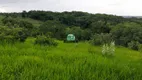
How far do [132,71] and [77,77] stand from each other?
1442 millimetres

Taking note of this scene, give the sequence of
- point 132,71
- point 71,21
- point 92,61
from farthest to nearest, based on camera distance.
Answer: point 71,21 → point 92,61 → point 132,71

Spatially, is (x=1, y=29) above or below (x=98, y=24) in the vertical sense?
above

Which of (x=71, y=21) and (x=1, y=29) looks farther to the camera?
(x=71, y=21)

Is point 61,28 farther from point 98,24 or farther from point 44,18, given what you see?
point 44,18

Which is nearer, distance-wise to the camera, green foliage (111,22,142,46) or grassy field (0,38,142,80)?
grassy field (0,38,142,80)

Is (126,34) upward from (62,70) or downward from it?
downward

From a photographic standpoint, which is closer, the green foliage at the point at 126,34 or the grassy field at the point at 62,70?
the grassy field at the point at 62,70

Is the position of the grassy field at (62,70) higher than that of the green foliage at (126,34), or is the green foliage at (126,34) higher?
the grassy field at (62,70)

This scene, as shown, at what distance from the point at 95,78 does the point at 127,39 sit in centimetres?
5087

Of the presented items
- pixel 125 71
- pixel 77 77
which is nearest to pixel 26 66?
pixel 77 77

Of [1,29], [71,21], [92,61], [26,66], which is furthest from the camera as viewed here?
[71,21]

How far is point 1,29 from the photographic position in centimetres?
1217

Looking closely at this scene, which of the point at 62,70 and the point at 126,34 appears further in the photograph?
the point at 126,34

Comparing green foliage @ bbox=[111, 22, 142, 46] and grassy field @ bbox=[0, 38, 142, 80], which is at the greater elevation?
grassy field @ bbox=[0, 38, 142, 80]
